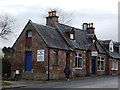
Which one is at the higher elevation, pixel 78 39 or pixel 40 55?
pixel 78 39

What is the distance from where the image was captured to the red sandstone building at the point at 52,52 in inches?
1417

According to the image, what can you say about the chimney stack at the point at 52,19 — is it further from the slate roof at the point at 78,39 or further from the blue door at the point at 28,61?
→ the blue door at the point at 28,61

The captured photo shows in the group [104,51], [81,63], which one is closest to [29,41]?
[81,63]

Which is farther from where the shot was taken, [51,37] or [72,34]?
[72,34]

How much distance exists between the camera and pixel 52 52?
3619 centimetres

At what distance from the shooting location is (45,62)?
117 feet

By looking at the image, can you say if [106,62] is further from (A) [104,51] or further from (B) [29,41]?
(B) [29,41]

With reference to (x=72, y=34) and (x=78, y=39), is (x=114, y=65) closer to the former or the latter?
(x=78, y=39)

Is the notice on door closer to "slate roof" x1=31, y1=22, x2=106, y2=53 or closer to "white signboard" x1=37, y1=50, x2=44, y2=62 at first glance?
"white signboard" x1=37, y1=50, x2=44, y2=62

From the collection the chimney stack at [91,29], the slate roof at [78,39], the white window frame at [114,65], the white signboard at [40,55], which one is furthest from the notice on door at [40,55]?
the white window frame at [114,65]

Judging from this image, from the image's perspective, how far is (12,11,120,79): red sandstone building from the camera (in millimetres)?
36000

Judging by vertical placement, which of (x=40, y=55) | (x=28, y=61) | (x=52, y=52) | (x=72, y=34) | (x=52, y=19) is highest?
(x=52, y=19)

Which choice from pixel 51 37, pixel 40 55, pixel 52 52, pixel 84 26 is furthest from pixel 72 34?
pixel 84 26

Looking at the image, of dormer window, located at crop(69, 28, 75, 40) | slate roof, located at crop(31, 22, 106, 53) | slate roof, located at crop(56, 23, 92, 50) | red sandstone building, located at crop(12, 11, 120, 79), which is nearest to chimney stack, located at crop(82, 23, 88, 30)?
slate roof, located at crop(56, 23, 92, 50)
